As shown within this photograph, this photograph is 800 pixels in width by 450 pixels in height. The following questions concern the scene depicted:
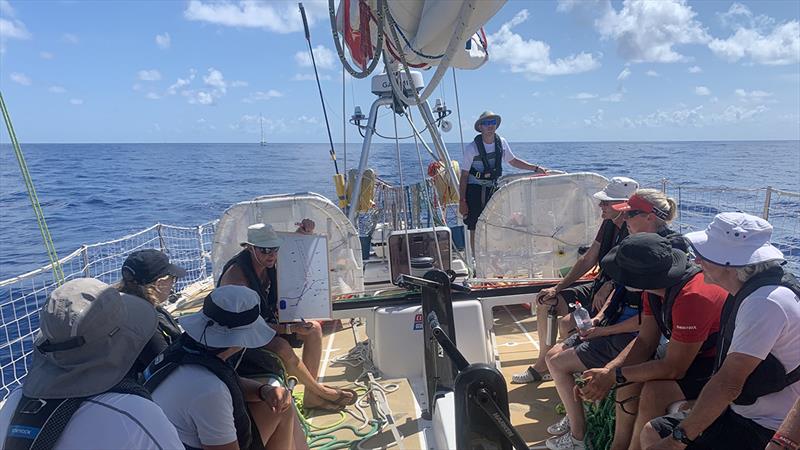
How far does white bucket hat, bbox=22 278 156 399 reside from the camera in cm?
114

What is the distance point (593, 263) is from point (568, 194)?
125 centimetres

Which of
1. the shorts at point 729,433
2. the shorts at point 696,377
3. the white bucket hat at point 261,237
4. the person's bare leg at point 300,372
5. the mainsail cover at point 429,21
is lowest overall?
the person's bare leg at point 300,372

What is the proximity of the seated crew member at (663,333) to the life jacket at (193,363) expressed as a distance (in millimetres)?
1387

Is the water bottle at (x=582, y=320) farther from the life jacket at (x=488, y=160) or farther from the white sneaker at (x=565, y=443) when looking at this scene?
the life jacket at (x=488, y=160)

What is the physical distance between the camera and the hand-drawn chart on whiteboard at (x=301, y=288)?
306cm

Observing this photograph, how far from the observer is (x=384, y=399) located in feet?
10.2

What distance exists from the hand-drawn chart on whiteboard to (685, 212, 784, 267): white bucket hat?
198 centimetres

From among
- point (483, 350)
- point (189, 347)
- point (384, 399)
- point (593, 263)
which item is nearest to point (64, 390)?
point (189, 347)

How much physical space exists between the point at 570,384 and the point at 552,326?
26.1 inches

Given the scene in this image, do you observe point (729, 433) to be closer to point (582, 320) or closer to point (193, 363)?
point (582, 320)

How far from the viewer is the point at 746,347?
5.28 feet

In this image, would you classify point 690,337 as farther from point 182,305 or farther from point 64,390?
point 182,305


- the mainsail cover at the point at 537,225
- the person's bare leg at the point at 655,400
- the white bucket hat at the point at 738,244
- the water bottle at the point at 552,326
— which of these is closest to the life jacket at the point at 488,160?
the mainsail cover at the point at 537,225

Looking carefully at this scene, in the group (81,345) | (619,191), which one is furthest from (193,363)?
(619,191)
